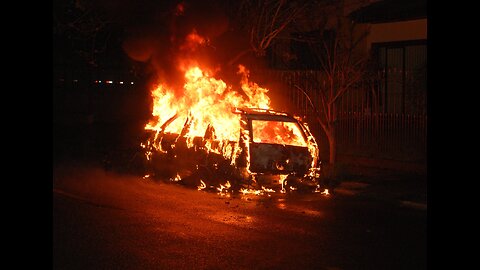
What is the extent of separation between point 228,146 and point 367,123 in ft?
19.2

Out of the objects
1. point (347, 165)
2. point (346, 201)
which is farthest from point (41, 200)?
point (347, 165)

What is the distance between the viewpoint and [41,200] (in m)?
9.48

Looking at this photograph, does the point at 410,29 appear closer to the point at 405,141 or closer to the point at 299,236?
the point at 405,141

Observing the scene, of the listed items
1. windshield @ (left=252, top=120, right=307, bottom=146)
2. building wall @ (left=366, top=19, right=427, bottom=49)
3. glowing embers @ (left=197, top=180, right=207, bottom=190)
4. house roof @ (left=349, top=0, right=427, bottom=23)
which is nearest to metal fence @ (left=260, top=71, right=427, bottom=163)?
building wall @ (left=366, top=19, right=427, bottom=49)

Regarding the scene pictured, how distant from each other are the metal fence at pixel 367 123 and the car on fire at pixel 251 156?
143 inches

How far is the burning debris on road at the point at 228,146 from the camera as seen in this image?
13.3m

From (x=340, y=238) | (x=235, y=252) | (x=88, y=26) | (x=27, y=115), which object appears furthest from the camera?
(x=88, y=26)

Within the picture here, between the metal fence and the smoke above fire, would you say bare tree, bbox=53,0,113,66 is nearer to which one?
the smoke above fire

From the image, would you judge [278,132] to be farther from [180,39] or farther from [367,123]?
[367,123]

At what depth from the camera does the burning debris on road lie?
13.3 m

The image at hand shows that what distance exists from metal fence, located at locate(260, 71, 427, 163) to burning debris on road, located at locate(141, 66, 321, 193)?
344cm

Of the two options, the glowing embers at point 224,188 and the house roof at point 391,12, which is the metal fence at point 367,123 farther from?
the glowing embers at point 224,188

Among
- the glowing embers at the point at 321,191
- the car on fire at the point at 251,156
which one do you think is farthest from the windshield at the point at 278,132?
the glowing embers at the point at 321,191

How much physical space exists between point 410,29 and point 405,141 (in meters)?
5.28
